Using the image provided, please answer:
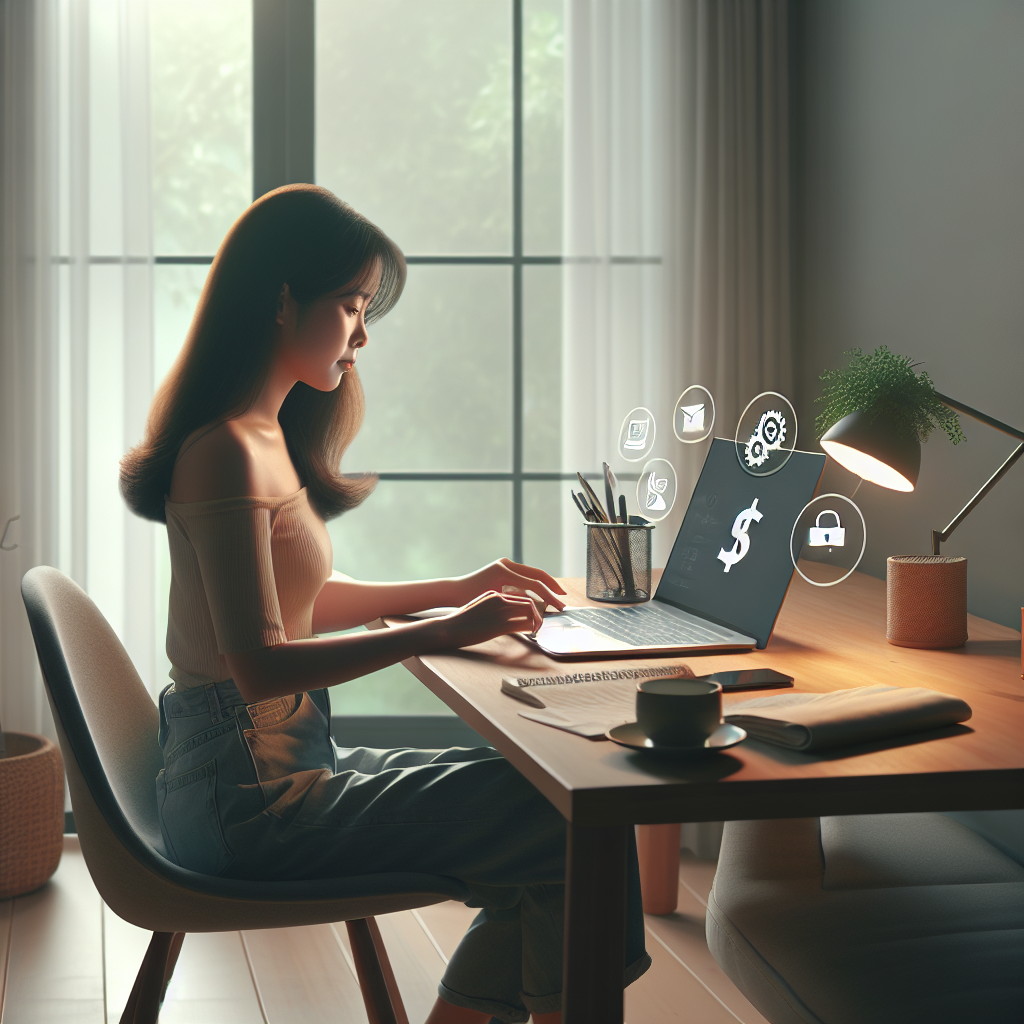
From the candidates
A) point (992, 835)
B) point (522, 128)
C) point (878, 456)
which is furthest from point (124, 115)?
point (992, 835)

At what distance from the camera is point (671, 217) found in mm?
2660

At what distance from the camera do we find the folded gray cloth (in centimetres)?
92

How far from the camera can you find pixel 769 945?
1.21m

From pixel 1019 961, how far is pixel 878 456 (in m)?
0.61

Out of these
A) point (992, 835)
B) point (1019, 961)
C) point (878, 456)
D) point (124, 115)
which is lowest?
point (992, 835)

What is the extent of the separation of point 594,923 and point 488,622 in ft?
1.66

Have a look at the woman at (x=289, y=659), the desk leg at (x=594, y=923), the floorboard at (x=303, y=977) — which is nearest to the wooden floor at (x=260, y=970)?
the floorboard at (x=303, y=977)

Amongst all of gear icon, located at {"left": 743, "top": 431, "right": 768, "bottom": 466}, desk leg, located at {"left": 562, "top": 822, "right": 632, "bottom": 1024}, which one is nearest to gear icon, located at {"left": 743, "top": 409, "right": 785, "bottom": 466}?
gear icon, located at {"left": 743, "top": 431, "right": 768, "bottom": 466}

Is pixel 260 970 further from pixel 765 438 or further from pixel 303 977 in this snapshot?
pixel 765 438

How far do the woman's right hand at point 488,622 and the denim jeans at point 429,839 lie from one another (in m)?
0.16

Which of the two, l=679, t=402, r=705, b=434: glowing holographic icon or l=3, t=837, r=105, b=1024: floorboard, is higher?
l=679, t=402, r=705, b=434: glowing holographic icon

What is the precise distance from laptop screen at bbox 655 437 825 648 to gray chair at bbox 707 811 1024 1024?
0.97 ft

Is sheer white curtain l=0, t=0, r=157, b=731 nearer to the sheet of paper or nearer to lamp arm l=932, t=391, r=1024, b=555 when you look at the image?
the sheet of paper

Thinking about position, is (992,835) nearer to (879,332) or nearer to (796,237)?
(879,332)
